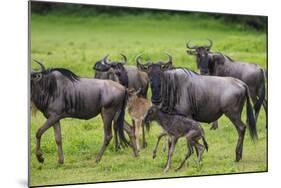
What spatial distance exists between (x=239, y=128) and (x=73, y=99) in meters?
1.57

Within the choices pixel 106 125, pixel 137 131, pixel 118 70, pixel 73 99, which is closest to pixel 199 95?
pixel 137 131

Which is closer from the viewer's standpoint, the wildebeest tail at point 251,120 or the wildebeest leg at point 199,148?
the wildebeest leg at point 199,148

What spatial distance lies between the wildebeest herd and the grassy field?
57 millimetres

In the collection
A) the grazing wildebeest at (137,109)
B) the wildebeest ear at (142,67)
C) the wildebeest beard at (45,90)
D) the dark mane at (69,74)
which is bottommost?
the grazing wildebeest at (137,109)

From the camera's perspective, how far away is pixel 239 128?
18.4ft

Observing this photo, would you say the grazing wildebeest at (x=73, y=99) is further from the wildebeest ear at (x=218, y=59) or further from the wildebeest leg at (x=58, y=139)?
the wildebeest ear at (x=218, y=59)

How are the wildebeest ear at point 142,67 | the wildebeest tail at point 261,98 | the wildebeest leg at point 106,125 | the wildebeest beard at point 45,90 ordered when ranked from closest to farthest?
the wildebeest beard at point 45,90
the wildebeest leg at point 106,125
the wildebeest ear at point 142,67
the wildebeest tail at point 261,98

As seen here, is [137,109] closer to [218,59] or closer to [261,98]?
[218,59]

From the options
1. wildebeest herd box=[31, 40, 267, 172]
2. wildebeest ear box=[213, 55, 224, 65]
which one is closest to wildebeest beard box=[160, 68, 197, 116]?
wildebeest herd box=[31, 40, 267, 172]

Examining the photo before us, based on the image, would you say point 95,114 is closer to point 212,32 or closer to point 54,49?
point 54,49

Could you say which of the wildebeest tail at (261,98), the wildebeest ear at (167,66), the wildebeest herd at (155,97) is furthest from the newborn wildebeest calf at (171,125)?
→ the wildebeest tail at (261,98)

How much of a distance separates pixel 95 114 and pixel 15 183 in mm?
862

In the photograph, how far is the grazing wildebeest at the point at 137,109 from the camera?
17.2 ft

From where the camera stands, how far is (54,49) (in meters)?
5.04
